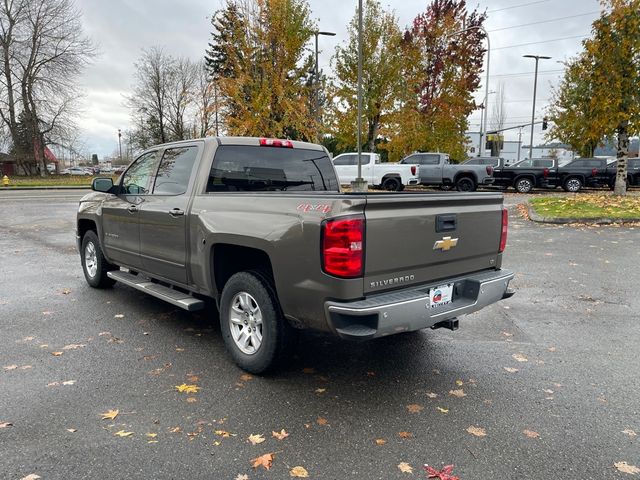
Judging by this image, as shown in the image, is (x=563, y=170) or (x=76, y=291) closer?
(x=76, y=291)

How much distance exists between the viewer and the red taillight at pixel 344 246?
3055 millimetres

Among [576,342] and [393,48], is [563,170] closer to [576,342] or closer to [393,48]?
[393,48]

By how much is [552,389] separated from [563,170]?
22894 mm

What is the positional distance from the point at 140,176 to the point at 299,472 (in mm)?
4038

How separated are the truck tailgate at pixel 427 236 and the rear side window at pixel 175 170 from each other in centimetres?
220

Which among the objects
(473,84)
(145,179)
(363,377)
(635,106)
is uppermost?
(473,84)

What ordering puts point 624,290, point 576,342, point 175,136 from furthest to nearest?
point 175,136, point 624,290, point 576,342

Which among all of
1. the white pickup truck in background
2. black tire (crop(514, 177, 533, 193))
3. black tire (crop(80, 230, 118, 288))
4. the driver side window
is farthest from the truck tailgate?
black tire (crop(514, 177, 533, 193))

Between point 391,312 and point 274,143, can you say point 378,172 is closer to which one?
point 274,143

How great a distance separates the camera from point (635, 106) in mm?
15859

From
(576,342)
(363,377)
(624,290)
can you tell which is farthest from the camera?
(624,290)

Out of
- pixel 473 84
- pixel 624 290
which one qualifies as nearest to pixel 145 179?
pixel 624 290

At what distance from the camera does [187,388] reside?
363cm

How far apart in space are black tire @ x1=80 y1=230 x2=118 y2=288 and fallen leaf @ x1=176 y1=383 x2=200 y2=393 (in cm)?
321
